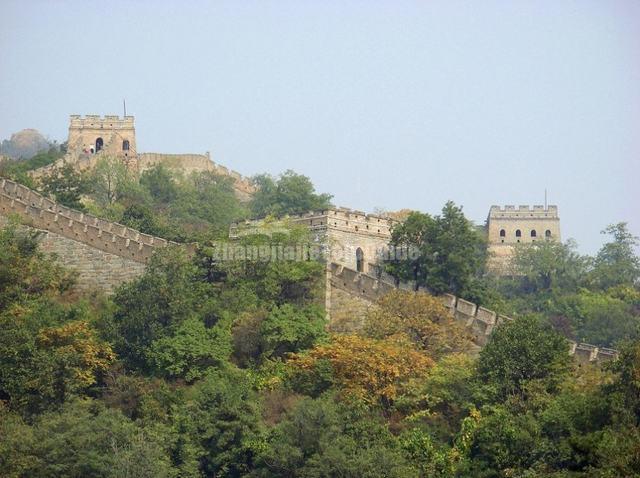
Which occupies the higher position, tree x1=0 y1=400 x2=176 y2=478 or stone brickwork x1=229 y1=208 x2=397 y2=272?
stone brickwork x1=229 y1=208 x2=397 y2=272

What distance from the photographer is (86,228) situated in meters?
54.5

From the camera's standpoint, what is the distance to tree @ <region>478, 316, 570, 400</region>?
4188cm

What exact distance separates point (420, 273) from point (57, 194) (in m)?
16.9

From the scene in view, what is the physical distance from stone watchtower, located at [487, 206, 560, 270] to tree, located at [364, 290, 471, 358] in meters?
32.8

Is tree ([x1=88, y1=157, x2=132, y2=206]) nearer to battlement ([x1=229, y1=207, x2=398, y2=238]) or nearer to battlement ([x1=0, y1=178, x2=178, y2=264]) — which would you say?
battlement ([x1=0, y1=178, x2=178, y2=264])

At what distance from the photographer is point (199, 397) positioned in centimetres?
4284

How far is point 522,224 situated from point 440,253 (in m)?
31.6

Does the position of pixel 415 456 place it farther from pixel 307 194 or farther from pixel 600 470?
pixel 307 194

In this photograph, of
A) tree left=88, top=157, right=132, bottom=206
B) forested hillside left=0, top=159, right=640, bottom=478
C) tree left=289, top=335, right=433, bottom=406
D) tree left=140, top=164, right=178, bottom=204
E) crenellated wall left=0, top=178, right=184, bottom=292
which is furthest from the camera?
tree left=140, top=164, right=178, bottom=204

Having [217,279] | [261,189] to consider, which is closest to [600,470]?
[217,279]

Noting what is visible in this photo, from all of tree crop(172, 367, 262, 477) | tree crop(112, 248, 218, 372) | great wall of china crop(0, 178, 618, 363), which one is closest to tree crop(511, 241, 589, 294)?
great wall of china crop(0, 178, 618, 363)

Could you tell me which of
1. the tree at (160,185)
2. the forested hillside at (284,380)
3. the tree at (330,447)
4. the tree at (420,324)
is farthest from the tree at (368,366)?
the tree at (160,185)

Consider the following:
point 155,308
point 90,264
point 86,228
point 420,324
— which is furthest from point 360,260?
point 86,228

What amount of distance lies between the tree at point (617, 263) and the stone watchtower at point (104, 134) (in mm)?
20786
